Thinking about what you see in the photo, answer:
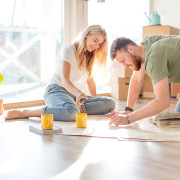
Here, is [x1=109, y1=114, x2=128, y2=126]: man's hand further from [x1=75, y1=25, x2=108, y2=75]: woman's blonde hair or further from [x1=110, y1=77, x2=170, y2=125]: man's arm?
[x1=75, y1=25, x2=108, y2=75]: woman's blonde hair

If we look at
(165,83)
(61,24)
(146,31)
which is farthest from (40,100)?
(165,83)

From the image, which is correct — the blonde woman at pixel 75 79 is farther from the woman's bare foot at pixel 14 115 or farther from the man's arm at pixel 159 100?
the man's arm at pixel 159 100

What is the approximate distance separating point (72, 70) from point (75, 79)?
84 millimetres

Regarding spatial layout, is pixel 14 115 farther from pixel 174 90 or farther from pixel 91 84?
pixel 174 90

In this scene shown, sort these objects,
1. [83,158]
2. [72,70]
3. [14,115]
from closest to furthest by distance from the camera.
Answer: [83,158] → [14,115] → [72,70]

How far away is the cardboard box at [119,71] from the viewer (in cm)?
404

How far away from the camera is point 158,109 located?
1.86m

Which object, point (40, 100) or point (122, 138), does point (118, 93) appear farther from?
point (122, 138)

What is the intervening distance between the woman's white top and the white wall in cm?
250

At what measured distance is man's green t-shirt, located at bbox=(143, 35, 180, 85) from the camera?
180cm

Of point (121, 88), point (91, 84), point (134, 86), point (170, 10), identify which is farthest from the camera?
point (170, 10)

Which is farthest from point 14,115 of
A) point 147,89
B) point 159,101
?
point 147,89

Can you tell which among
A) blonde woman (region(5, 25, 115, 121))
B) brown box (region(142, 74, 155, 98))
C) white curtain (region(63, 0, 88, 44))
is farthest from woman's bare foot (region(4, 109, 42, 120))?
brown box (region(142, 74, 155, 98))

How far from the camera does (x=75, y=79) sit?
2.61 m
